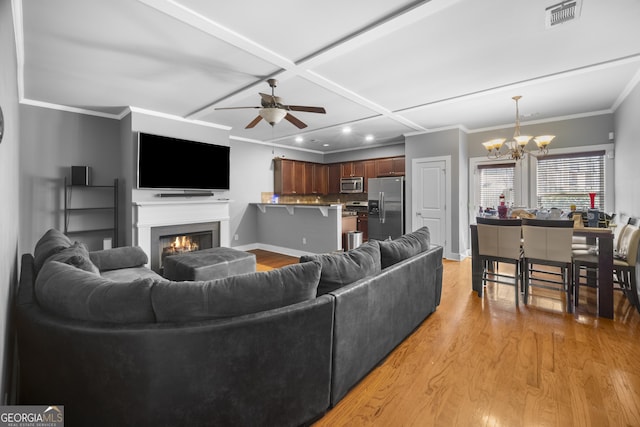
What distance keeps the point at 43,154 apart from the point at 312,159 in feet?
18.0

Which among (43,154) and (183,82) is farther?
(43,154)

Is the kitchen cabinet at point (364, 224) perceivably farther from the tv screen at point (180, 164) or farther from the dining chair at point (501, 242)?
the dining chair at point (501, 242)

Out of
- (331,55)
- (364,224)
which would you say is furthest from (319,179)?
(331,55)

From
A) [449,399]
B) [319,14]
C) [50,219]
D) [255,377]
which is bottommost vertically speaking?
[449,399]

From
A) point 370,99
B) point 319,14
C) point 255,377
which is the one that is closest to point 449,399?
point 255,377

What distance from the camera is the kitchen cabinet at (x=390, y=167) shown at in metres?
6.89

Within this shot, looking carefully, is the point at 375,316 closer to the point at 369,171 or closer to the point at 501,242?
the point at 501,242

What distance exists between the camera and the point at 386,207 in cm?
650

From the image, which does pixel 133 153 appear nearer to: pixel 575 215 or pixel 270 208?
pixel 270 208

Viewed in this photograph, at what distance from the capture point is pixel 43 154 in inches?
162

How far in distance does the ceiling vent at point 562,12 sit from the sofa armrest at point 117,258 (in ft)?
13.6

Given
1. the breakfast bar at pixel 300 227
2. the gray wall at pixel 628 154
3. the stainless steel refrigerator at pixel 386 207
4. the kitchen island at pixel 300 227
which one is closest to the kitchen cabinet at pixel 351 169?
the stainless steel refrigerator at pixel 386 207

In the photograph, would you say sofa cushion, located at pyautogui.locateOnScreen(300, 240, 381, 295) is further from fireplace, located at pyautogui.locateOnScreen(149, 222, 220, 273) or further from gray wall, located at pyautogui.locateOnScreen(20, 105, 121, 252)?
gray wall, located at pyautogui.locateOnScreen(20, 105, 121, 252)

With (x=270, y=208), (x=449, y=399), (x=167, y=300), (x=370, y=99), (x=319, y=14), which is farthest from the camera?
(x=270, y=208)
